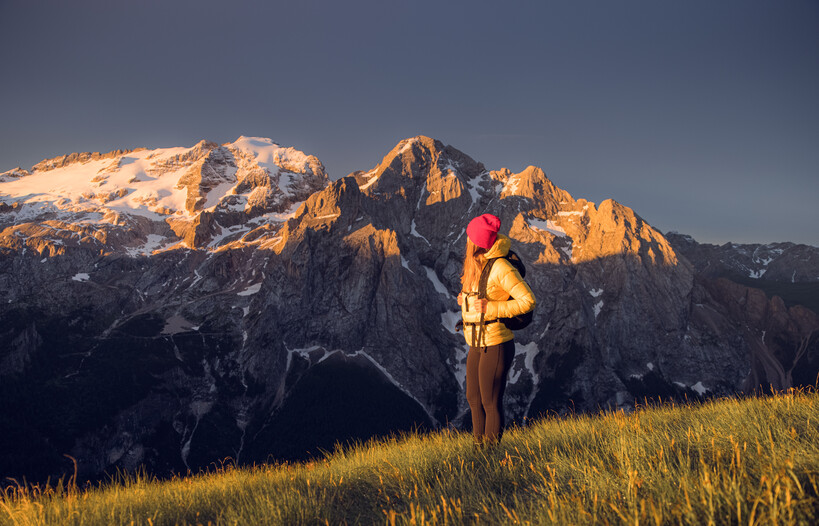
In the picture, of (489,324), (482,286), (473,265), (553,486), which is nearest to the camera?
(553,486)

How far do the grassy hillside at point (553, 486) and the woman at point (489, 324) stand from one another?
0.53 meters

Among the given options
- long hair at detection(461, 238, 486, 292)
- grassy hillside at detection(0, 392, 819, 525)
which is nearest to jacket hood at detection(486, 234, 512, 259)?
long hair at detection(461, 238, 486, 292)

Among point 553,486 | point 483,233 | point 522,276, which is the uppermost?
point 483,233

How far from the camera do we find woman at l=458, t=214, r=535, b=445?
21.0 feet

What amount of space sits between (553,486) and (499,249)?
3724mm

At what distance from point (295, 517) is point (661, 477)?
367 centimetres

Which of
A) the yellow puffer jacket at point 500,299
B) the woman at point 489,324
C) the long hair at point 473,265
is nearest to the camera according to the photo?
the yellow puffer jacket at point 500,299

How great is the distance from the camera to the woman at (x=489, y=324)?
6.39m

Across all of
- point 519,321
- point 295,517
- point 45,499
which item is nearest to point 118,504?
point 45,499

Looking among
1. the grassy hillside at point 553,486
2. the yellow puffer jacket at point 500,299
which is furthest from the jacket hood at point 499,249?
the grassy hillside at point 553,486

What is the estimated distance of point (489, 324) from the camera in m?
6.61

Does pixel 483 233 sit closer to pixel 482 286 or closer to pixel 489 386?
pixel 482 286

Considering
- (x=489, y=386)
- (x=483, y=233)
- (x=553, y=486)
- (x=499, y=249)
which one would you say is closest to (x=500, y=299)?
(x=499, y=249)

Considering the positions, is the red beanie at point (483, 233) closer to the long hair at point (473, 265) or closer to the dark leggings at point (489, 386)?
the long hair at point (473, 265)
